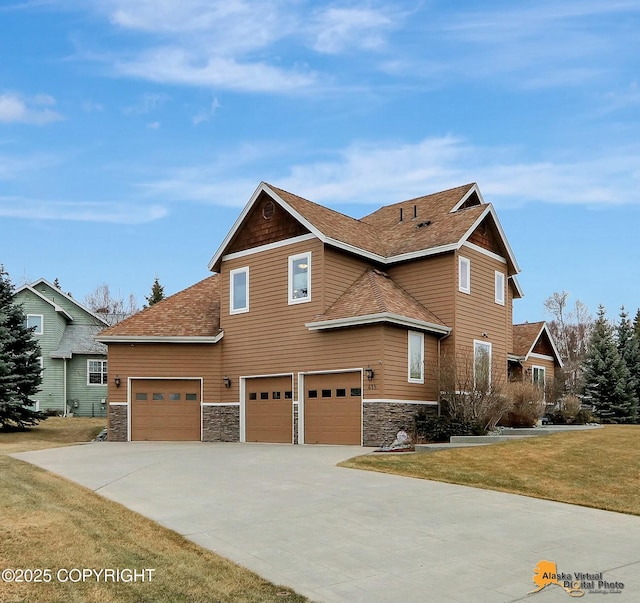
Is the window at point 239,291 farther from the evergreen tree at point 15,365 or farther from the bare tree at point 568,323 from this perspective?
the bare tree at point 568,323

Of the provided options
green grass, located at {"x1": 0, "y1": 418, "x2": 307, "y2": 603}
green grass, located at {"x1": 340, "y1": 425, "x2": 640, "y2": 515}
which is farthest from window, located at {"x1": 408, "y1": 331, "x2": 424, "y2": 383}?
green grass, located at {"x1": 0, "y1": 418, "x2": 307, "y2": 603}

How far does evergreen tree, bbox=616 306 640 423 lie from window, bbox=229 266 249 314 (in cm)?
2237

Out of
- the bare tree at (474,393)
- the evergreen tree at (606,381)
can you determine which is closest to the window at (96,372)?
the bare tree at (474,393)

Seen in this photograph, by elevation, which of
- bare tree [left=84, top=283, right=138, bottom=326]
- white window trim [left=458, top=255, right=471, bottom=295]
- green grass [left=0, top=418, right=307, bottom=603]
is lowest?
green grass [left=0, top=418, right=307, bottom=603]

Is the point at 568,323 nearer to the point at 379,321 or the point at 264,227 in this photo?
the point at 264,227

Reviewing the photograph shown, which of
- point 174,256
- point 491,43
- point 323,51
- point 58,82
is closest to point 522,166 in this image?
point 491,43

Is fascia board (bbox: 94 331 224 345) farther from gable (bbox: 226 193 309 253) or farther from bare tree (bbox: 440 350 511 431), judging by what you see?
bare tree (bbox: 440 350 511 431)

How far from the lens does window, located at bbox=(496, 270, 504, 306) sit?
82.1ft

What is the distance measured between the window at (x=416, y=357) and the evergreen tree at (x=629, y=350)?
64.7 feet

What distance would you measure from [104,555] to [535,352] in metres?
29.1

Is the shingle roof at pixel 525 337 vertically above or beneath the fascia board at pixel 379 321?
beneath

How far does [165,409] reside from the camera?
24688 millimetres

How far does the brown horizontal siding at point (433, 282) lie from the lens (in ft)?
72.7

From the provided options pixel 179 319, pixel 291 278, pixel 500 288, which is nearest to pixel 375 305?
pixel 291 278
